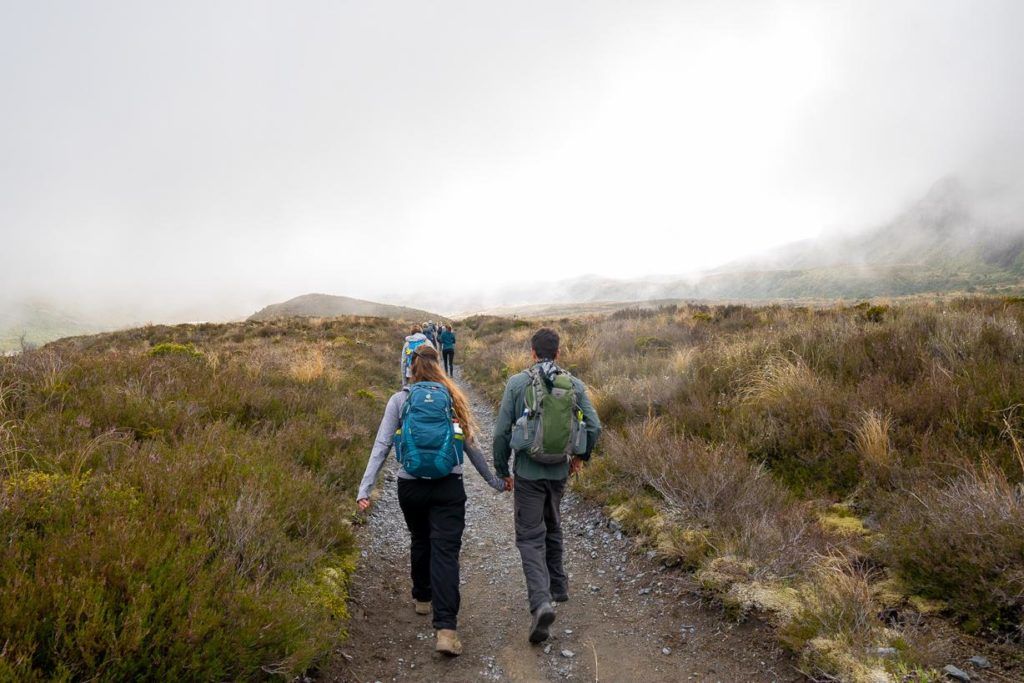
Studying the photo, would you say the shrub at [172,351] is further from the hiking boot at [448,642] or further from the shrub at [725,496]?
the shrub at [725,496]

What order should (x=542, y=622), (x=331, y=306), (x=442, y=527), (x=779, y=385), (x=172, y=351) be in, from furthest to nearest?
(x=331, y=306)
(x=172, y=351)
(x=779, y=385)
(x=442, y=527)
(x=542, y=622)

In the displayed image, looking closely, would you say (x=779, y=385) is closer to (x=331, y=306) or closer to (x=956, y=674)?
(x=956, y=674)

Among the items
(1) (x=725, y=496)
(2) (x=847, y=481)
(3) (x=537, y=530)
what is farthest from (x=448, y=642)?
(2) (x=847, y=481)

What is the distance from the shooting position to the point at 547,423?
4387 millimetres

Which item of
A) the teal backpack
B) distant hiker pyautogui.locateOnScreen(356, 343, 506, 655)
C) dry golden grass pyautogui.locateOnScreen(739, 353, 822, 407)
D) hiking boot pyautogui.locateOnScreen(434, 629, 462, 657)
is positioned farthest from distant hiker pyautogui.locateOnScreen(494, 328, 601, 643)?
dry golden grass pyautogui.locateOnScreen(739, 353, 822, 407)

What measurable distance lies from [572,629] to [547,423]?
6.29 ft

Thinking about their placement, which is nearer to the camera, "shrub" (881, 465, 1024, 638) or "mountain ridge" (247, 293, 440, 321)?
"shrub" (881, 465, 1024, 638)

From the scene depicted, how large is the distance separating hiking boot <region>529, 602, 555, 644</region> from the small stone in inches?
101

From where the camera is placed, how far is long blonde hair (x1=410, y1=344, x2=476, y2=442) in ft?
14.9

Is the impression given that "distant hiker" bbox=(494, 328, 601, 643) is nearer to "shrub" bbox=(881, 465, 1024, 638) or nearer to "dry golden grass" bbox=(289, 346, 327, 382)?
"shrub" bbox=(881, 465, 1024, 638)

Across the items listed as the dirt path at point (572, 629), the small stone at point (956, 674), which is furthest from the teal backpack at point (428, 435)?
the small stone at point (956, 674)

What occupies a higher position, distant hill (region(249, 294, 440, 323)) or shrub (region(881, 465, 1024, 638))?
distant hill (region(249, 294, 440, 323))

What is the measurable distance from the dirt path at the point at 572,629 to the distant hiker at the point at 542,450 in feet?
1.08

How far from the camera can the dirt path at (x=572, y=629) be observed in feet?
12.9
